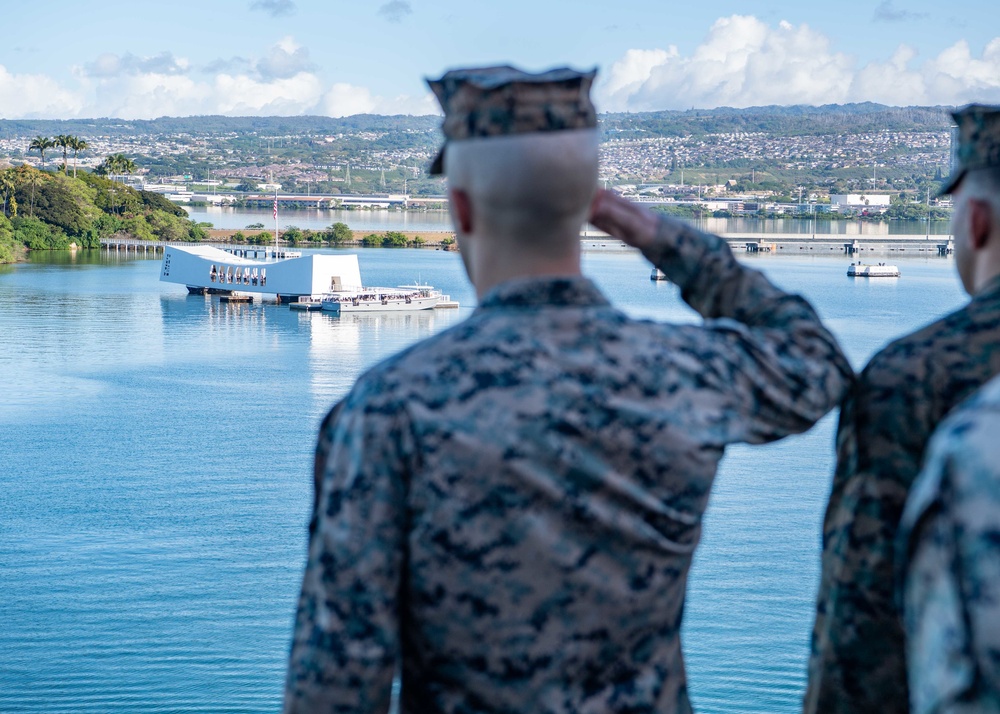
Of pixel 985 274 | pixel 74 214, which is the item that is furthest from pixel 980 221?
pixel 74 214

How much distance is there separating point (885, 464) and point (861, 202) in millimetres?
109695

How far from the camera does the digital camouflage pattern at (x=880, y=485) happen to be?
137cm

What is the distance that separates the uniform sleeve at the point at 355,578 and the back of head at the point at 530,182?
219 millimetres

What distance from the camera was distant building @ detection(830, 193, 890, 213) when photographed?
10348cm

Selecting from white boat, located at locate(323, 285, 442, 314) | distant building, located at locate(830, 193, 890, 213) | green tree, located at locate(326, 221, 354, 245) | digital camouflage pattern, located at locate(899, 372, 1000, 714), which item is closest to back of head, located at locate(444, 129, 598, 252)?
digital camouflage pattern, located at locate(899, 372, 1000, 714)

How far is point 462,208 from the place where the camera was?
1137 millimetres

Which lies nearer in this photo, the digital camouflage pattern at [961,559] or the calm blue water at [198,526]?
the digital camouflage pattern at [961,559]

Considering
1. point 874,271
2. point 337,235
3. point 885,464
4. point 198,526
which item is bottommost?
point 198,526

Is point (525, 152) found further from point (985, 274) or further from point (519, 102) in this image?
point (985, 274)

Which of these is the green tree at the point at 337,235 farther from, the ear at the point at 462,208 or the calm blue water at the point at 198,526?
the ear at the point at 462,208

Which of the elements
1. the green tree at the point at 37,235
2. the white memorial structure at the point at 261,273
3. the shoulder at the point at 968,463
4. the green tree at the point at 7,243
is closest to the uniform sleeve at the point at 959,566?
the shoulder at the point at 968,463

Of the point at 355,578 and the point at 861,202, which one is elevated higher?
the point at 861,202

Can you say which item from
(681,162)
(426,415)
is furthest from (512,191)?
(681,162)

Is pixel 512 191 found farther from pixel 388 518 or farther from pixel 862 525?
pixel 862 525
